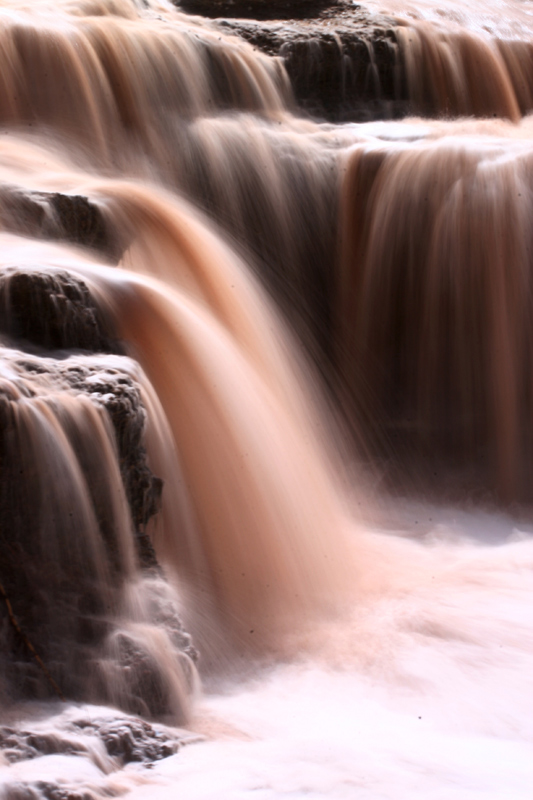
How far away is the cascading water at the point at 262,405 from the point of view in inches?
103

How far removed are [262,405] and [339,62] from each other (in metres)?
4.26

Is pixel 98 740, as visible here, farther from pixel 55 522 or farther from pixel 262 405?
pixel 262 405

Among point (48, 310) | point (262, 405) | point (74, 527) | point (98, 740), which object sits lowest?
point (98, 740)

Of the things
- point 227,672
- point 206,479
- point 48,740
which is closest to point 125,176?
point 206,479

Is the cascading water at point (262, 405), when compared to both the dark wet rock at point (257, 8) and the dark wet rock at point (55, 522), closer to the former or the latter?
the dark wet rock at point (55, 522)

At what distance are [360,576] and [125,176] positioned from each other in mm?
2767

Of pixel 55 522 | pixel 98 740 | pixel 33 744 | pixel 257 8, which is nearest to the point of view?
pixel 33 744

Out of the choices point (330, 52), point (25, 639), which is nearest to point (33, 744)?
point (25, 639)

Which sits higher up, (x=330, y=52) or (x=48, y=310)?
(x=330, y=52)

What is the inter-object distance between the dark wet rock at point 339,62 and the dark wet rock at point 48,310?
437cm

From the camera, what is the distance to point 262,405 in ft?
13.5

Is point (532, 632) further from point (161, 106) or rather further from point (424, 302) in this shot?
point (161, 106)

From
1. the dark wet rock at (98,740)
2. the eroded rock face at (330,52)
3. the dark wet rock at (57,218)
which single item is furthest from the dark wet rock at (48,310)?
the eroded rock face at (330,52)

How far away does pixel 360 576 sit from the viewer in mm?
4156
